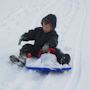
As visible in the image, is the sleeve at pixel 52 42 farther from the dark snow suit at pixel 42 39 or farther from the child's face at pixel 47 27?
the child's face at pixel 47 27

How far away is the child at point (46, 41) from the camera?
390 cm

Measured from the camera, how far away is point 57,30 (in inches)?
224

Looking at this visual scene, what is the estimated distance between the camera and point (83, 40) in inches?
203

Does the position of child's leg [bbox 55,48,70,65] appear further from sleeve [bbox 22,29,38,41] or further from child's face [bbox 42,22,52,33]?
sleeve [bbox 22,29,38,41]

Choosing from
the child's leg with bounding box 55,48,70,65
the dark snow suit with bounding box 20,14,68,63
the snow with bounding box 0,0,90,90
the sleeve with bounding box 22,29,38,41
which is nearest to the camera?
the snow with bounding box 0,0,90,90

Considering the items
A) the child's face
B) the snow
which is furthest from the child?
the snow

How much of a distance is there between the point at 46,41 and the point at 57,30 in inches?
→ 63.8

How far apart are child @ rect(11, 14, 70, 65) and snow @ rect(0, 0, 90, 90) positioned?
0.70 ft

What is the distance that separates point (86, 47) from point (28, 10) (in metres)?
2.59

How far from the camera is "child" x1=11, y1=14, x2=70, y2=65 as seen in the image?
154 inches

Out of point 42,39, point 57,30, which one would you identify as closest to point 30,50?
point 42,39

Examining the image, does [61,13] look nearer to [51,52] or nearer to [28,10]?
[28,10]

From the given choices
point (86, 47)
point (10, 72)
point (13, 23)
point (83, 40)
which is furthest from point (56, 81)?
point (13, 23)

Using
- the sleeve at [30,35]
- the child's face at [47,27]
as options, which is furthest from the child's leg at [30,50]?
the child's face at [47,27]
